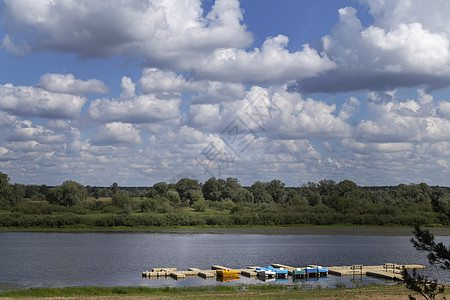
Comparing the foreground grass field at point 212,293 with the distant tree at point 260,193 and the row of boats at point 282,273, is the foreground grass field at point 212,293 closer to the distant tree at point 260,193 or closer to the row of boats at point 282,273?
the row of boats at point 282,273

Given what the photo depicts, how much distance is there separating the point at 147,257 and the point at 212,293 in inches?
1119

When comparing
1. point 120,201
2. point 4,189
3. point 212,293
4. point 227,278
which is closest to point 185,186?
Result: point 120,201

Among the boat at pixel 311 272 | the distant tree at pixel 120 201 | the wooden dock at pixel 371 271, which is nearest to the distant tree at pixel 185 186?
the distant tree at pixel 120 201

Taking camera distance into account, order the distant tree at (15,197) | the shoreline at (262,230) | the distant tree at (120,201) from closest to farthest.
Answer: the shoreline at (262,230) → the distant tree at (120,201) → the distant tree at (15,197)

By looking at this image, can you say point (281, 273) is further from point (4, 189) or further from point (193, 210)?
point (4, 189)

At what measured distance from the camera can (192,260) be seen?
55.7 m

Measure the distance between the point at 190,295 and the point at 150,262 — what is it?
2466 centimetres

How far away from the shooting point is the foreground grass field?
2967 centimetres

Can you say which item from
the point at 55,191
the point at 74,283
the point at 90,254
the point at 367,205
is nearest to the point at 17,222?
the point at 55,191

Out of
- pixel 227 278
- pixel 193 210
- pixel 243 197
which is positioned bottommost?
pixel 227 278

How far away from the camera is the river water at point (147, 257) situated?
134ft

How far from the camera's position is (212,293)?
32031 millimetres

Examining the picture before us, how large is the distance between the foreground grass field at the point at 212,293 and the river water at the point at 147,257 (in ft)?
13.6

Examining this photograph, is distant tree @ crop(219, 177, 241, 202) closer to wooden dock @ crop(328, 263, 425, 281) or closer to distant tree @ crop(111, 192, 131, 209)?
distant tree @ crop(111, 192, 131, 209)
